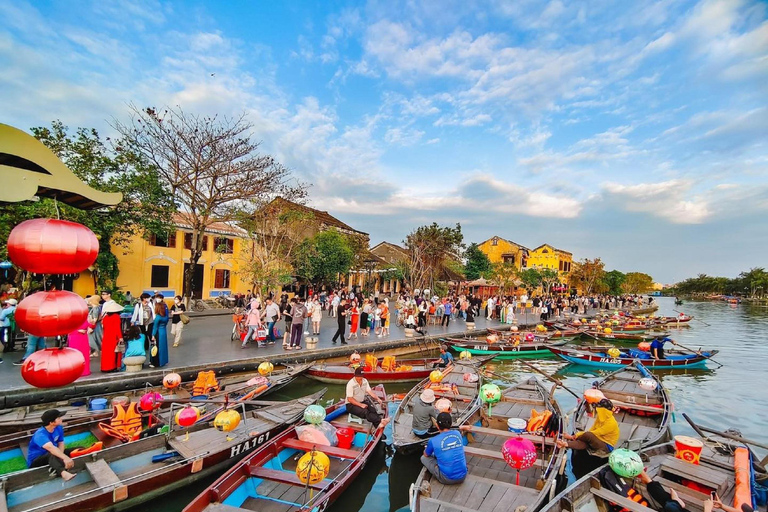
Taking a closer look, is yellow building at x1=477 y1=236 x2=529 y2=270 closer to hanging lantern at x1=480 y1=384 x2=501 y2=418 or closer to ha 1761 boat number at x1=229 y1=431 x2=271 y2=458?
hanging lantern at x1=480 y1=384 x2=501 y2=418

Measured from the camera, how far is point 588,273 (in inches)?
2127

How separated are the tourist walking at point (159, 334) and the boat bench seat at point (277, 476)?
6.71m

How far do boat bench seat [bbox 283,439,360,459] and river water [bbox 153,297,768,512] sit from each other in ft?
2.74

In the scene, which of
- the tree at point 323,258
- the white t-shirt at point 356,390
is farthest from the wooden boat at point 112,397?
the tree at point 323,258

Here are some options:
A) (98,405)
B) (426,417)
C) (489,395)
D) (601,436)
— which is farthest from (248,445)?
(601,436)

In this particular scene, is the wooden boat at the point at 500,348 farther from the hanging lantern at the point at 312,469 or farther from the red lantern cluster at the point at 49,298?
the red lantern cluster at the point at 49,298

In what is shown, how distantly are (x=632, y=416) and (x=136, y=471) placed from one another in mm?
10311

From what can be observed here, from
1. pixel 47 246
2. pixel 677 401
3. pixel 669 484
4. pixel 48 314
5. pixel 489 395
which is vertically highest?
pixel 47 246

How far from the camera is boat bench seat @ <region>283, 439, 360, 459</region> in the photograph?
6582mm

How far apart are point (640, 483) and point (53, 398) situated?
12.1 m

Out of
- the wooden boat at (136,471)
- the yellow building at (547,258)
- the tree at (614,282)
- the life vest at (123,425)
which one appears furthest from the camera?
the tree at (614,282)

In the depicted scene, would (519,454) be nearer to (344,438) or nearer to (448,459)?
(448,459)

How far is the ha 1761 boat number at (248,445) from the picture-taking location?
7.07 metres

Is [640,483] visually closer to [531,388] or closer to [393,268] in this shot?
[531,388]
